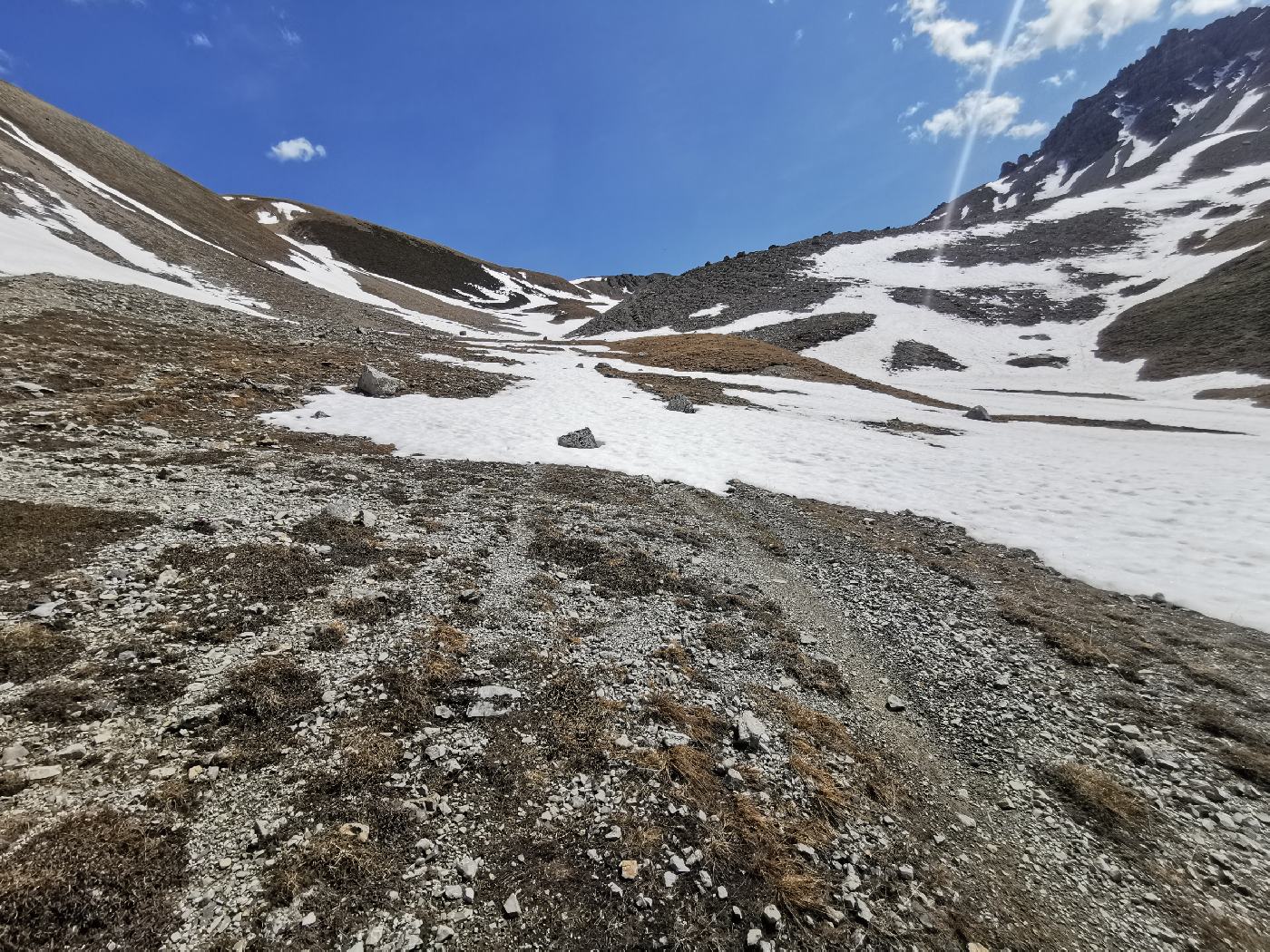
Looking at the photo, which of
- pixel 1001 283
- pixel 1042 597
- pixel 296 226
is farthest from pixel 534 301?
pixel 1042 597

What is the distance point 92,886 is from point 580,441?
16356 millimetres

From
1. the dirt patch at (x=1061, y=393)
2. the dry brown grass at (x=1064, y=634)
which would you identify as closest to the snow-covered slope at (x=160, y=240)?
the dry brown grass at (x=1064, y=634)

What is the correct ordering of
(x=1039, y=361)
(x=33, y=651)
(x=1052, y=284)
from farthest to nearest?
(x=1052, y=284), (x=1039, y=361), (x=33, y=651)

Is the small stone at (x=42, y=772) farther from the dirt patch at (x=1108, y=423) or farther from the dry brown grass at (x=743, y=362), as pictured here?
the dirt patch at (x=1108, y=423)

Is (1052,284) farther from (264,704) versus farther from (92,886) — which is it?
(92,886)

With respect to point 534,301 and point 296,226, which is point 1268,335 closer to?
point 534,301

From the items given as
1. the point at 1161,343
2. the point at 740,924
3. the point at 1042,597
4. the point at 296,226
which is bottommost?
the point at 740,924

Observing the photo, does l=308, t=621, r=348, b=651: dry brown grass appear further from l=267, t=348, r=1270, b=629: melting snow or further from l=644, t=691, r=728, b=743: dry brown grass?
l=267, t=348, r=1270, b=629: melting snow

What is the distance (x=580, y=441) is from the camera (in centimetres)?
1933

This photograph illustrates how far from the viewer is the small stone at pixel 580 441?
1923 centimetres

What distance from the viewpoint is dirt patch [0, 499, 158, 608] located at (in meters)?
6.87

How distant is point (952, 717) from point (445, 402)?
21.6m

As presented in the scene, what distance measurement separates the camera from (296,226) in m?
106

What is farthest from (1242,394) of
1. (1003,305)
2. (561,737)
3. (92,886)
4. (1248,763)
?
(92,886)
